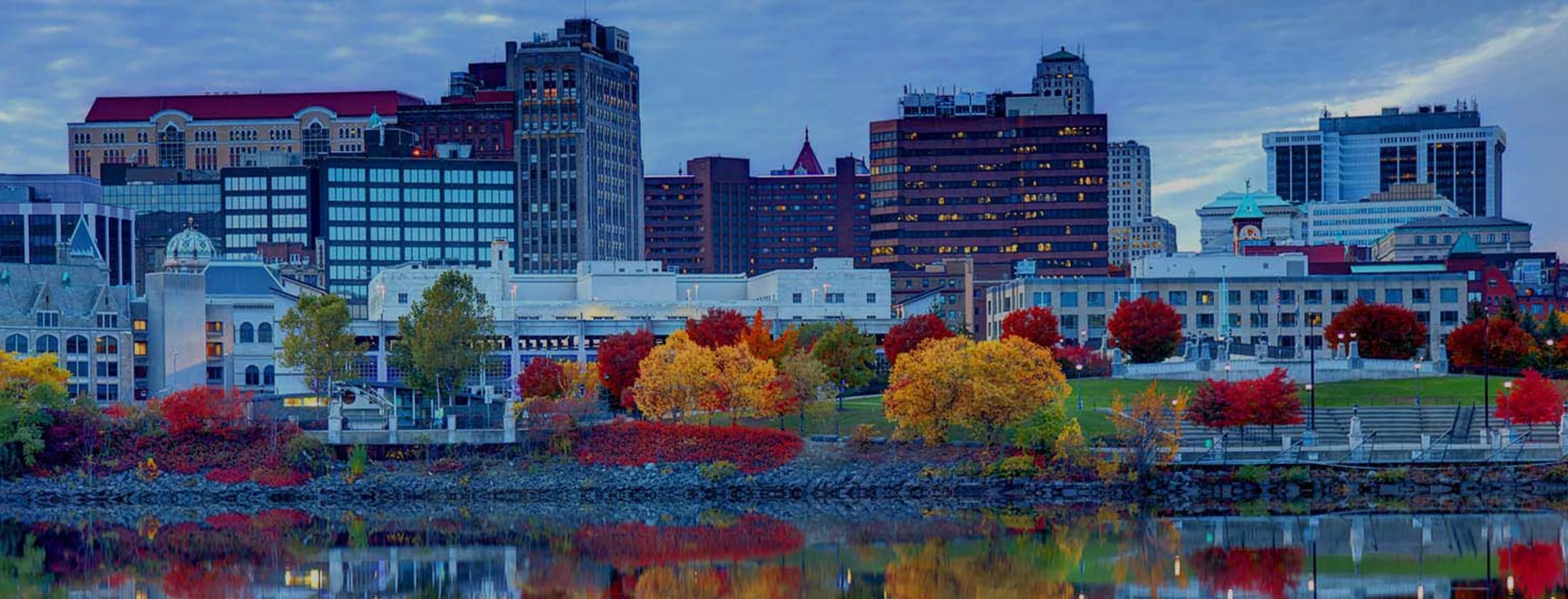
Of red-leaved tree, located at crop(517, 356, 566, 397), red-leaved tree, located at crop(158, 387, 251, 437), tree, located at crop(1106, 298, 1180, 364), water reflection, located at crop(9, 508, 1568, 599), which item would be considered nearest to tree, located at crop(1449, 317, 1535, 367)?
tree, located at crop(1106, 298, 1180, 364)

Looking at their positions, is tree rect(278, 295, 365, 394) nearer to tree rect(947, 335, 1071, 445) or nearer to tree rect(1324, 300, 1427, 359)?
tree rect(947, 335, 1071, 445)

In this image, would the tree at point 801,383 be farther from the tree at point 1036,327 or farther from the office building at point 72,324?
the office building at point 72,324

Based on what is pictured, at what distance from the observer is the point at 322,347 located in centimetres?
12756

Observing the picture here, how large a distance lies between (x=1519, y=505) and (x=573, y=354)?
286 ft

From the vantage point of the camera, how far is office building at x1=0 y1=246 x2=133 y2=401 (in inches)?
5399

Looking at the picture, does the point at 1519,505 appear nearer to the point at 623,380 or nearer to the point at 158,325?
the point at 623,380

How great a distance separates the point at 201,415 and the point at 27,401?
29.0 ft

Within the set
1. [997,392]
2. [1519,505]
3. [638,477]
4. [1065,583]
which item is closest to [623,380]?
[638,477]

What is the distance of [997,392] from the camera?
331 feet

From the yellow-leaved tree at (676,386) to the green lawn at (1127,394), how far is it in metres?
1.74

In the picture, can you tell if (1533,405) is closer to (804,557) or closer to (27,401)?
(804,557)

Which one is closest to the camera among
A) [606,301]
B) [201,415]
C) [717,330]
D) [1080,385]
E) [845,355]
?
[201,415]

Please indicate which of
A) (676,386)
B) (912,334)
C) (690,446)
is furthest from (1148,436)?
(912,334)

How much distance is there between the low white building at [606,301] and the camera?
164 metres
